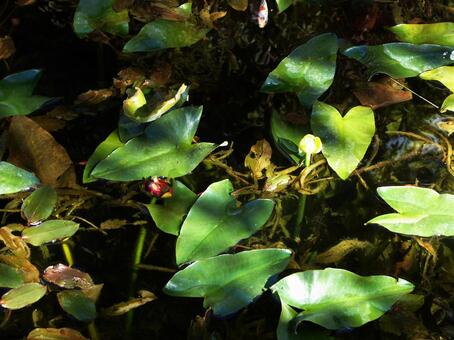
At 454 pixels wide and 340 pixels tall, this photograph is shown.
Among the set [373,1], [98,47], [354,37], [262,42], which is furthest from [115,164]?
[373,1]

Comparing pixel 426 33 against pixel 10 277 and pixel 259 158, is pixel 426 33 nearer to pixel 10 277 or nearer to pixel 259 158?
pixel 259 158

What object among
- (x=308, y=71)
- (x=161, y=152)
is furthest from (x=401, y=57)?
(x=161, y=152)

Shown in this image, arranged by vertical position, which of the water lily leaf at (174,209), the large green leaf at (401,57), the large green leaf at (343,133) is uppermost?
the large green leaf at (401,57)

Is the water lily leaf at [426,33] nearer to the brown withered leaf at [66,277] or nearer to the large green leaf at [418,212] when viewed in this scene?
the large green leaf at [418,212]

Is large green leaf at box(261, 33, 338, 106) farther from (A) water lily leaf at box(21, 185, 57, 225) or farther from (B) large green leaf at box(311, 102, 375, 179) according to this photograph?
(A) water lily leaf at box(21, 185, 57, 225)

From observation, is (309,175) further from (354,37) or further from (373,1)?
(373,1)

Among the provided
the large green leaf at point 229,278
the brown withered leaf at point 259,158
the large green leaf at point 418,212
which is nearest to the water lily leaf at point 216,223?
the large green leaf at point 229,278
